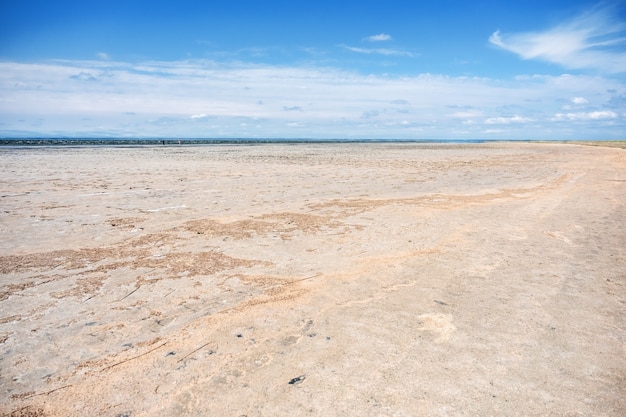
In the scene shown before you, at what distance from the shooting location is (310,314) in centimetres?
438

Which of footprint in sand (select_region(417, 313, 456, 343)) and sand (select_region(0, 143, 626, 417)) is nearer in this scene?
sand (select_region(0, 143, 626, 417))

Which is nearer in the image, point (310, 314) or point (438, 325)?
point (438, 325)

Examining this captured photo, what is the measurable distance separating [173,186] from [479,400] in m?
13.4

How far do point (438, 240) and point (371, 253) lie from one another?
5.15 feet

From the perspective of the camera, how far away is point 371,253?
656 cm

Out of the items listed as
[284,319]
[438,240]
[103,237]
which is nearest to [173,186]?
[103,237]

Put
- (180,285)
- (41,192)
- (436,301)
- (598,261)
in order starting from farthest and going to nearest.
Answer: (41,192) < (598,261) < (180,285) < (436,301)

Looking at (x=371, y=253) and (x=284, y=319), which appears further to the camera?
(x=371, y=253)

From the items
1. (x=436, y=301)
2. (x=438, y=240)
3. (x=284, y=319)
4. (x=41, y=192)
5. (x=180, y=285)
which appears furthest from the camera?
(x=41, y=192)

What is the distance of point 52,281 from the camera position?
5262 millimetres

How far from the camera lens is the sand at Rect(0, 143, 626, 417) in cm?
304

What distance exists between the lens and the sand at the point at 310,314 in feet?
9.98

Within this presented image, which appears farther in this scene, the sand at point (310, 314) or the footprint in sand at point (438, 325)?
the footprint in sand at point (438, 325)

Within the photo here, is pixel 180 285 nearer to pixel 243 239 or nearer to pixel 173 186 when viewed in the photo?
pixel 243 239
